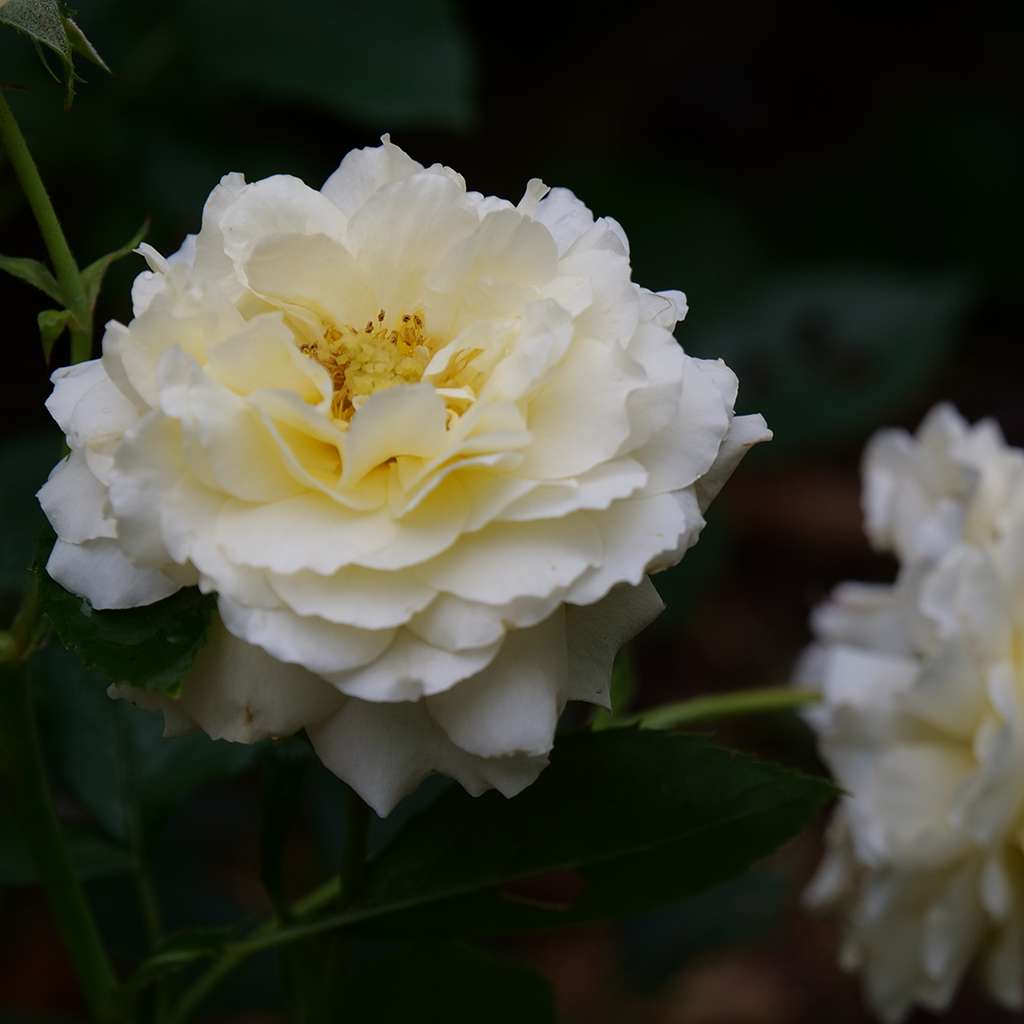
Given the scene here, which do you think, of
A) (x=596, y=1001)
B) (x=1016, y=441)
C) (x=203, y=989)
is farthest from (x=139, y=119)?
(x=1016, y=441)

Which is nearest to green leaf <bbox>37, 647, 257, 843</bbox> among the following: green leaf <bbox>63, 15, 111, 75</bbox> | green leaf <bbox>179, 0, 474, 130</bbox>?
green leaf <bbox>63, 15, 111, 75</bbox>

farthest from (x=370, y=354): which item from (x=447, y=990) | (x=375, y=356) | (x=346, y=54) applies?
(x=346, y=54)

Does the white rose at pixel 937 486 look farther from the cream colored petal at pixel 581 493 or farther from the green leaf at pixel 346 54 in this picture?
the green leaf at pixel 346 54

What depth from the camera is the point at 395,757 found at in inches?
17.9

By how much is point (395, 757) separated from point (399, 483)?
89 mm

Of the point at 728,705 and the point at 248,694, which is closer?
the point at 248,694

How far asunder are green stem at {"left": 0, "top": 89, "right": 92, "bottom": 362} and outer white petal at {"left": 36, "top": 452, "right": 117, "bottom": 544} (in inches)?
2.8

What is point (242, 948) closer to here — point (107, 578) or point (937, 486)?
point (107, 578)

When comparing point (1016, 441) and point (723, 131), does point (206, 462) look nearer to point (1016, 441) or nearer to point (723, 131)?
point (1016, 441)

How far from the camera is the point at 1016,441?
7.02ft

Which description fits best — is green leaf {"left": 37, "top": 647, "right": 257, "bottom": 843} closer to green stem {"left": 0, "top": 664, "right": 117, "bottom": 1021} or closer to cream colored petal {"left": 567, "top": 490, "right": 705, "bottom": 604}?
green stem {"left": 0, "top": 664, "right": 117, "bottom": 1021}

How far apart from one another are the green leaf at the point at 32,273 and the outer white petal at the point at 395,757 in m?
0.19

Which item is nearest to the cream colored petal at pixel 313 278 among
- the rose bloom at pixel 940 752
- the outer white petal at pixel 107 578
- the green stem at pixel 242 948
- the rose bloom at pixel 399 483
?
the rose bloom at pixel 399 483

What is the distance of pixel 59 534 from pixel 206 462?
0.06 m
